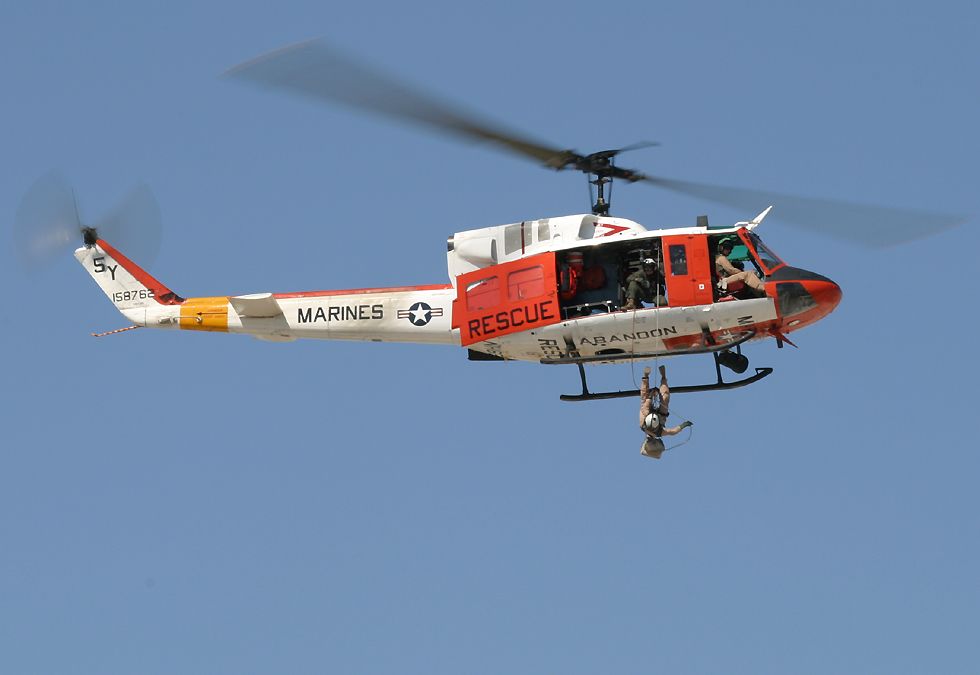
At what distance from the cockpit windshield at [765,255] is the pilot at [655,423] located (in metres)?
1.83

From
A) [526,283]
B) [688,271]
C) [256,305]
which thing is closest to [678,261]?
[688,271]

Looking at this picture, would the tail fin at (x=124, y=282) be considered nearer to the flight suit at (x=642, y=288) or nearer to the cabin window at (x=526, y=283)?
the cabin window at (x=526, y=283)

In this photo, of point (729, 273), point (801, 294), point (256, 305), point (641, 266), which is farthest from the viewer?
point (256, 305)

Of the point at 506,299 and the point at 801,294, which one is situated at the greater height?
the point at 506,299

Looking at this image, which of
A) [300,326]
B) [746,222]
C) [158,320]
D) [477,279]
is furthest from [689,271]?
[158,320]

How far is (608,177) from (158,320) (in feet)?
21.9

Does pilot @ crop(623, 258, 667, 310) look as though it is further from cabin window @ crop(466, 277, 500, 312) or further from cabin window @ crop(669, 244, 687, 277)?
cabin window @ crop(466, 277, 500, 312)

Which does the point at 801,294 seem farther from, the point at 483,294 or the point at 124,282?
the point at 124,282

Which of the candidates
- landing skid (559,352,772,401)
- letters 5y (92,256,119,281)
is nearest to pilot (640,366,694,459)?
landing skid (559,352,772,401)

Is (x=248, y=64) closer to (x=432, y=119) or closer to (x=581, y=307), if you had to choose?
(x=432, y=119)

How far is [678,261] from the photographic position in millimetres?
18422

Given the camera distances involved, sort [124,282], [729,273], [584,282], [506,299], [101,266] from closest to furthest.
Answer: [729,273]
[584,282]
[506,299]
[124,282]
[101,266]

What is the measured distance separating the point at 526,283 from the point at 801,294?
3178 millimetres

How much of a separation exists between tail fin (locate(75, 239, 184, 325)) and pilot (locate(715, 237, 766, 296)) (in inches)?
299
